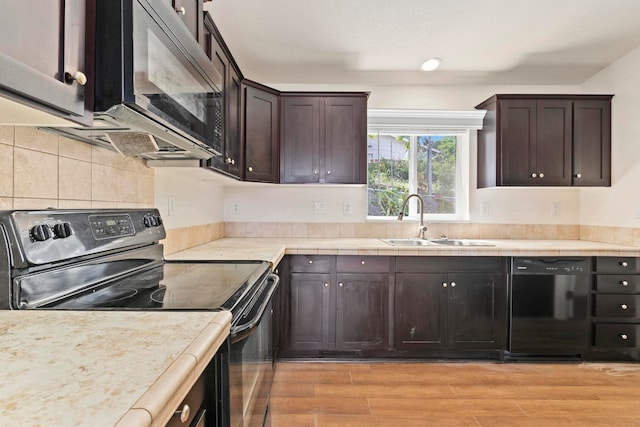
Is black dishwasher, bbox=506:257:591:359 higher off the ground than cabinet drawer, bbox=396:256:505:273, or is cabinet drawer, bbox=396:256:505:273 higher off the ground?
cabinet drawer, bbox=396:256:505:273

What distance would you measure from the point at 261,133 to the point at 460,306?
6.50ft

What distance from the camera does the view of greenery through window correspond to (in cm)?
312

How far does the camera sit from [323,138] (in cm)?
271

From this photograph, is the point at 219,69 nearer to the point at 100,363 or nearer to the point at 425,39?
the point at 425,39

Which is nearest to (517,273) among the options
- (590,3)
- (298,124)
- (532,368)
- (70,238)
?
(532,368)

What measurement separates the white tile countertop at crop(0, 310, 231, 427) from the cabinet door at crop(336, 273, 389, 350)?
1677mm

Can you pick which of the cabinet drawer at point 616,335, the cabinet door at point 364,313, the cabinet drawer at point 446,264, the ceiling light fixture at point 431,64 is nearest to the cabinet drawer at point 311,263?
the cabinet door at point 364,313

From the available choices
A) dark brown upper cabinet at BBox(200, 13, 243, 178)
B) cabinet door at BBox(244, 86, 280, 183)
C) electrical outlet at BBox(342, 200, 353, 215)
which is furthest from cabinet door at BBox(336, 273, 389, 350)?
dark brown upper cabinet at BBox(200, 13, 243, 178)

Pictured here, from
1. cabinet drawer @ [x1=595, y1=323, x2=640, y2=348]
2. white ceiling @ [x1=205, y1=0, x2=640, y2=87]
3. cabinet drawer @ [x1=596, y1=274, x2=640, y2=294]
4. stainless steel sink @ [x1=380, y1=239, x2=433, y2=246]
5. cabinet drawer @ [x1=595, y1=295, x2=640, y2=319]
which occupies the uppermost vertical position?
white ceiling @ [x1=205, y1=0, x2=640, y2=87]

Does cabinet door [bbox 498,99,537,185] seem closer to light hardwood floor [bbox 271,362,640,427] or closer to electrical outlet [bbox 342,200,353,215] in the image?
electrical outlet [bbox 342,200,353,215]

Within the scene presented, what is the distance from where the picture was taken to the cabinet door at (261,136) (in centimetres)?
251

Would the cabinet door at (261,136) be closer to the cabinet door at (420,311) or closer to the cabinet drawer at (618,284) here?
the cabinet door at (420,311)

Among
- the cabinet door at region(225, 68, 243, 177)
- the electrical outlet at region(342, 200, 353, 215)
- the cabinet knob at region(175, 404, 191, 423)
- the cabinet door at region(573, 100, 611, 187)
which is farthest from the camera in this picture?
the electrical outlet at region(342, 200, 353, 215)

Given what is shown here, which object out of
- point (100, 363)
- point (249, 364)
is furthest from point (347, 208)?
point (100, 363)
